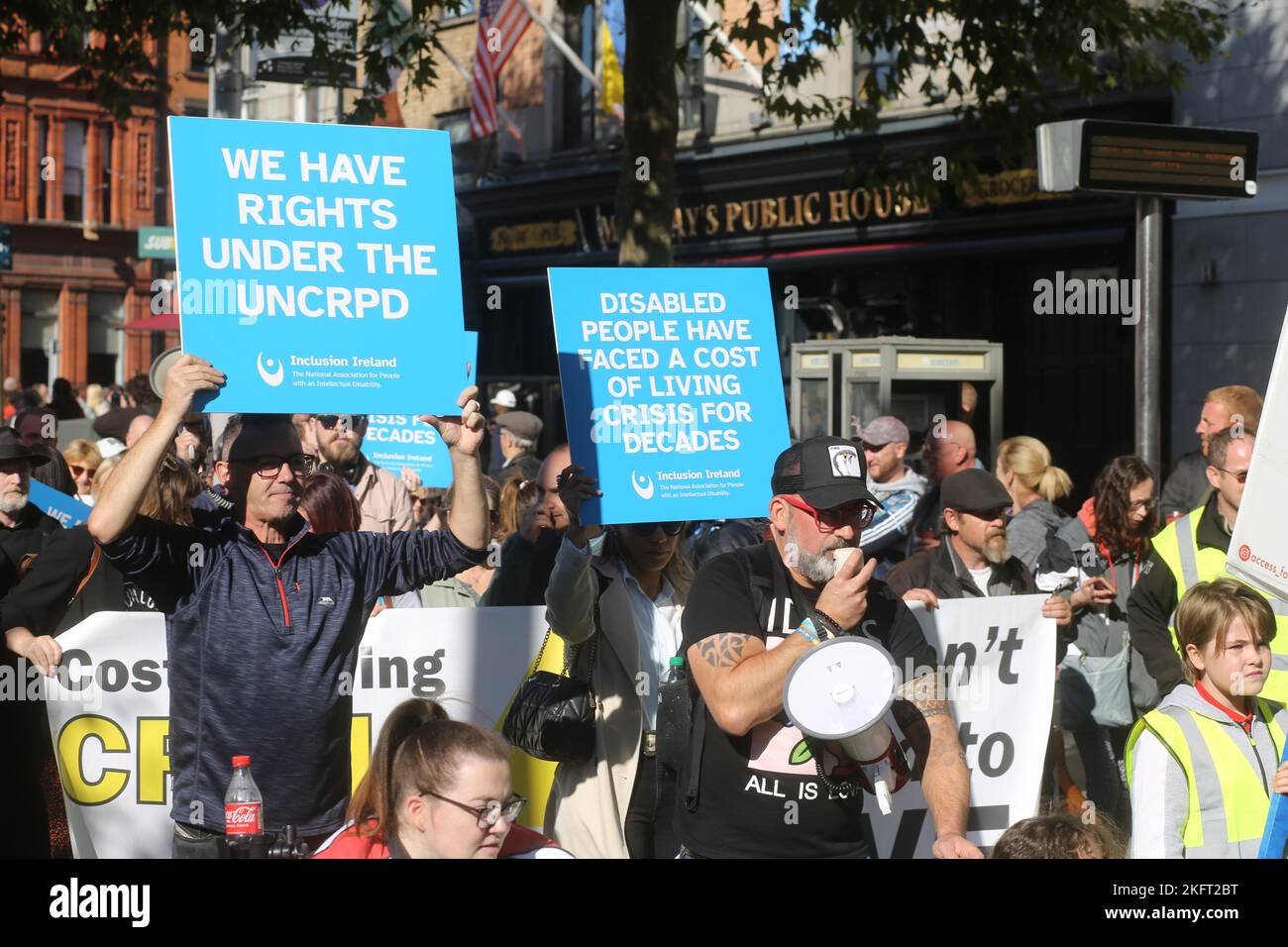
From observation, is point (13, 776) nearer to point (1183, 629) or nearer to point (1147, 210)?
point (1183, 629)

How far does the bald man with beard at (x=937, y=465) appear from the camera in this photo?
841cm

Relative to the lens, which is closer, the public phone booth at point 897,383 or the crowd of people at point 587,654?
Result: the crowd of people at point 587,654

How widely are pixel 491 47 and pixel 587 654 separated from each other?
51.2ft

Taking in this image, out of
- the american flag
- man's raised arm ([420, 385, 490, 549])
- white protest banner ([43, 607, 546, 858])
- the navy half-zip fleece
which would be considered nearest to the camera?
the navy half-zip fleece

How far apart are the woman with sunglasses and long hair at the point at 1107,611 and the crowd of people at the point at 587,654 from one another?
78cm

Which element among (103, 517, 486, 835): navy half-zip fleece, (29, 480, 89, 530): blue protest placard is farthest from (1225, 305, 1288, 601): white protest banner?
(29, 480, 89, 530): blue protest placard

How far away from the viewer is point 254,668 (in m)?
4.56

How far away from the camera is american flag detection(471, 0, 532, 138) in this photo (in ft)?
64.4

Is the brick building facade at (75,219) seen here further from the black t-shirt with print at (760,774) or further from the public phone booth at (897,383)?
the black t-shirt with print at (760,774)

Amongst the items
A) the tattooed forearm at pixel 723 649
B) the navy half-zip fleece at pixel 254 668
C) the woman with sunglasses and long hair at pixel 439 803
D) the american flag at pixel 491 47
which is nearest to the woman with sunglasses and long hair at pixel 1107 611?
the tattooed forearm at pixel 723 649

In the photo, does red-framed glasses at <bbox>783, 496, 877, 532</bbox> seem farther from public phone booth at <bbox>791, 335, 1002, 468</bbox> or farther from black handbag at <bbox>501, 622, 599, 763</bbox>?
public phone booth at <bbox>791, 335, 1002, 468</bbox>

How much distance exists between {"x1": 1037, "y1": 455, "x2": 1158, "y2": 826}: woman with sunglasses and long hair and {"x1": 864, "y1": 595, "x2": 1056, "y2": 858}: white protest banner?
2.29 feet

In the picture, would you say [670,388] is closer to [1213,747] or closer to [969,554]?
[969,554]

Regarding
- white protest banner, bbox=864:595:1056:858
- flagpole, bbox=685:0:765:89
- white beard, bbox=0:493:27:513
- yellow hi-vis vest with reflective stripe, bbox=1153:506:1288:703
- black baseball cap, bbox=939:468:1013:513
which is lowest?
white protest banner, bbox=864:595:1056:858
